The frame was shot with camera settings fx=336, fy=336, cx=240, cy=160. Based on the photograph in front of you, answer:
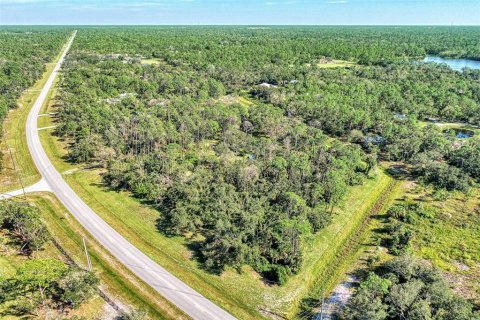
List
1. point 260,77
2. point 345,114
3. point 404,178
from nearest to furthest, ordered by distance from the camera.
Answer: point 404,178 < point 345,114 < point 260,77

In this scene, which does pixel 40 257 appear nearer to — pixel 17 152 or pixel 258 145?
pixel 17 152

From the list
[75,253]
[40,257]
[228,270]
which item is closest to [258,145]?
[228,270]

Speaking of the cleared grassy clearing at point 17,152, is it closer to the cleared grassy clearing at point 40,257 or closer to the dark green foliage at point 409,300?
the cleared grassy clearing at point 40,257

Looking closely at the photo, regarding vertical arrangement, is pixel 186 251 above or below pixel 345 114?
below

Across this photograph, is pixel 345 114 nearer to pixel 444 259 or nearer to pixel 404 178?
pixel 404 178

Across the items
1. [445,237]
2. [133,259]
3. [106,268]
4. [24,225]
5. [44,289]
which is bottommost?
[106,268]

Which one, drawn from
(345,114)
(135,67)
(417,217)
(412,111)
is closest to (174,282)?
(417,217)

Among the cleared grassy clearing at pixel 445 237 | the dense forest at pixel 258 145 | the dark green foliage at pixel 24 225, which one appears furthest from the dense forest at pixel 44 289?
the cleared grassy clearing at pixel 445 237
